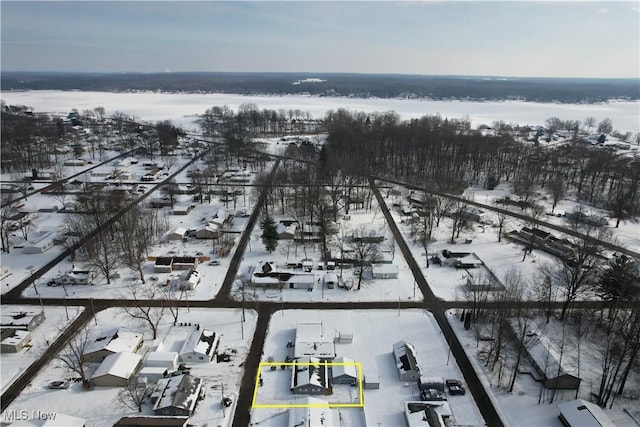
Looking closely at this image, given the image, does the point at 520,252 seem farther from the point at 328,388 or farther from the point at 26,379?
the point at 26,379

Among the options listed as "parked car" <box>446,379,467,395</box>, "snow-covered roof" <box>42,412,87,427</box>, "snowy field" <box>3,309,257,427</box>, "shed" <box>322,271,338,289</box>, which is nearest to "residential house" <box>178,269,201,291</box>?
"snowy field" <box>3,309,257,427</box>

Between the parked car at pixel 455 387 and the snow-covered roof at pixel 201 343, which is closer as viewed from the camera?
the parked car at pixel 455 387

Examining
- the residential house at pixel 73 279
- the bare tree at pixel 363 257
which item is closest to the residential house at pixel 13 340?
the residential house at pixel 73 279

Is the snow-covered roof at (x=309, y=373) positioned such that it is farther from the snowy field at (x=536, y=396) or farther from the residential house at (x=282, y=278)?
the snowy field at (x=536, y=396)

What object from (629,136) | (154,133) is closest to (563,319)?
(154,133)

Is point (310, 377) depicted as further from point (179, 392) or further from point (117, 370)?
point (117, 370)

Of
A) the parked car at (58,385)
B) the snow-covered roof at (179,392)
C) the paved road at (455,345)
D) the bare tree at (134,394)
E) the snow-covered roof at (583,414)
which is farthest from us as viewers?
the parked car at (58,385)

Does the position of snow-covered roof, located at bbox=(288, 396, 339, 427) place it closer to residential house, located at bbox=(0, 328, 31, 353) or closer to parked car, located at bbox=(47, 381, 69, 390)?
parked car, located at bbox=(47, 381, 69, 390)

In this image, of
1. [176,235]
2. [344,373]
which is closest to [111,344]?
[344,373]

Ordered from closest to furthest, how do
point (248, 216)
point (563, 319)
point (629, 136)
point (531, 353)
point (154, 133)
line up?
point (531, 353) < point (563, 319) < point (248, 216) < point (154, 133) < point (629, 136)
